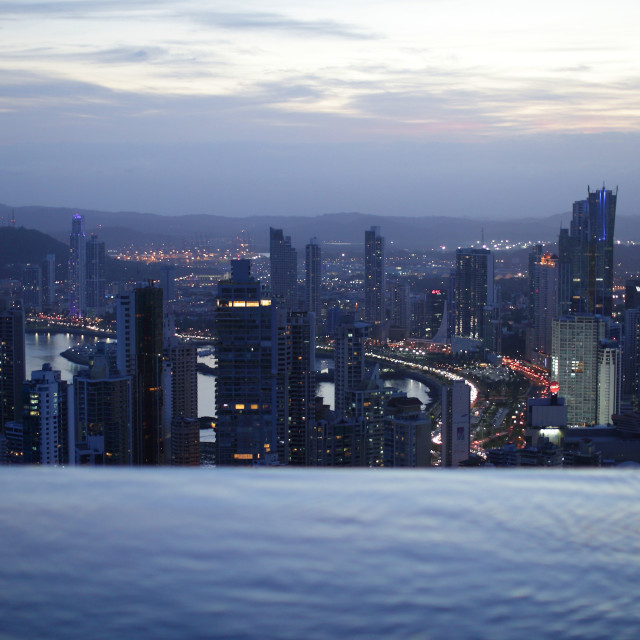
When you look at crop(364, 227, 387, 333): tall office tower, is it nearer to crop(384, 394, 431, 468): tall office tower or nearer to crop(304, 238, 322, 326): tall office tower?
crop(304, 238, 322, 326): tall office tower

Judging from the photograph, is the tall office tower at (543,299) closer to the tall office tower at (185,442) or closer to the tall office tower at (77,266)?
the tall office tower at (185,442)

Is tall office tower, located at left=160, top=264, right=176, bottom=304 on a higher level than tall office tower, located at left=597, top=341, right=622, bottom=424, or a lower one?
higher

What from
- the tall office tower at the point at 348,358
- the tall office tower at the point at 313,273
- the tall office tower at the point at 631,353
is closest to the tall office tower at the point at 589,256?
the tall office tower at the point at 631,353

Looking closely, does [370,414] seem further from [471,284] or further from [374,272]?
[471,284]

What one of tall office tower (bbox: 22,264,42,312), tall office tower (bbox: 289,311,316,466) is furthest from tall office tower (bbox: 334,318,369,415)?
tall office tower (bbox: 22,264,42,312)

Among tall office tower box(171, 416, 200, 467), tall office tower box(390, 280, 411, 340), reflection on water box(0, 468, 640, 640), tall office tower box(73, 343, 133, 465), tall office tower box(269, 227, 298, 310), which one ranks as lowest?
tall office tower box(171, 416, 200, 467)

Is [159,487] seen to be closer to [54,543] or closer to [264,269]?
[54,543]
